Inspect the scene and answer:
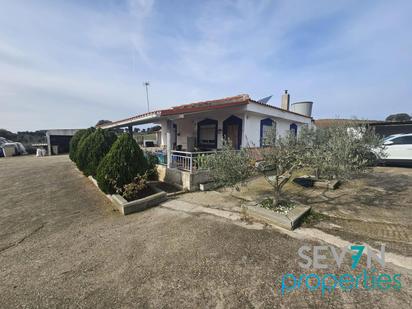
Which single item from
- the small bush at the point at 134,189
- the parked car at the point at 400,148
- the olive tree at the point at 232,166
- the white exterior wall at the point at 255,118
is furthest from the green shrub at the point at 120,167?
the parked car at the point at 400,148

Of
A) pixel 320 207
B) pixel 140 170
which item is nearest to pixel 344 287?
pixel 320 207

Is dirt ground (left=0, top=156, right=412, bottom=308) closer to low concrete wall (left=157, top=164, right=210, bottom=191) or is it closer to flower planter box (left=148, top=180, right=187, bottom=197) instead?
flower planter box (left=148, top=180, right=187, bottom=197)

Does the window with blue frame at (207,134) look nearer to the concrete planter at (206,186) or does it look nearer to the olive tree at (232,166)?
the concrete planter at (206,186)

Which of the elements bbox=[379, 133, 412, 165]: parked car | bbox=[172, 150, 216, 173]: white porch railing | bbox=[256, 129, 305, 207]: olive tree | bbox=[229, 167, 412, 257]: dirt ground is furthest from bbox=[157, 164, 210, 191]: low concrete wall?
bbox=[379, 133, 412, 165]: parked car

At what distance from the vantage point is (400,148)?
28.1 ft

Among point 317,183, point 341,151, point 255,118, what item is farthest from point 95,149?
point 317,183

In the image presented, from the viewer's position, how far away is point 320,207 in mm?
4375

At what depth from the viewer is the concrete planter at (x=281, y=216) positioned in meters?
3.42

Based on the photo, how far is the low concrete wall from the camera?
6.10 meters

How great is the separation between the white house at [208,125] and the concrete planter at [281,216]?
188 cm

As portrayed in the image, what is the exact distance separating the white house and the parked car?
4.66 metres

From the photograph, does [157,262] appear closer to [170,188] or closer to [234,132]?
[170,188]

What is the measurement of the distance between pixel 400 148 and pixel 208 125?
31.5ft

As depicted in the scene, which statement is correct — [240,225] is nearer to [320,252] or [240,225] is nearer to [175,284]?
[320,252]
